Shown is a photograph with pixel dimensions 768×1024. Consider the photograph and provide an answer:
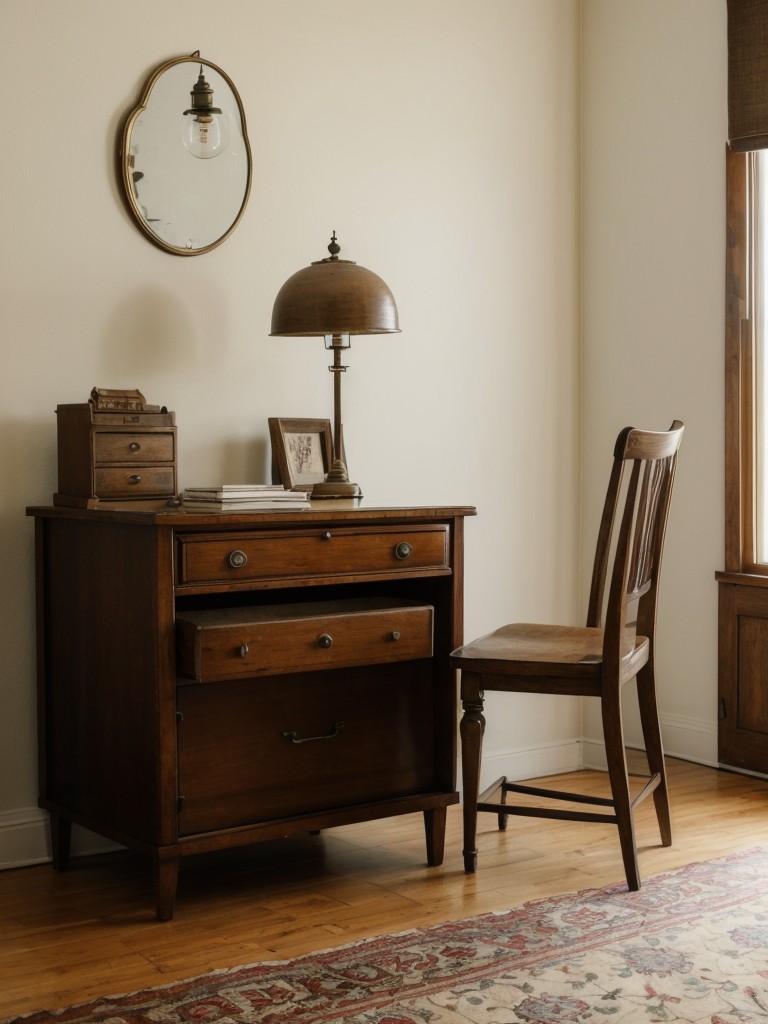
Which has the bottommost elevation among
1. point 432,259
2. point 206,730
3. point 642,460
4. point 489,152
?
point 206,730

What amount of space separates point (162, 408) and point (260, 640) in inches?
24.5

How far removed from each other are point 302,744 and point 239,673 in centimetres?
31

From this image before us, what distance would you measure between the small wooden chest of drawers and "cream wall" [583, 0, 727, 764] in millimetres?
1618

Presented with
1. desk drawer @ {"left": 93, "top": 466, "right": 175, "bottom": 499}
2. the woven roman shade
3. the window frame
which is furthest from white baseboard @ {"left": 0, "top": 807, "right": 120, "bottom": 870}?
the woven roman shade

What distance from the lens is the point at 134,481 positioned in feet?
8.66

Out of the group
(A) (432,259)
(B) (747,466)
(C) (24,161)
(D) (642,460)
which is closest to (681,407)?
(B) (747,466)

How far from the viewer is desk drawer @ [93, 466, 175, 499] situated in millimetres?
2588

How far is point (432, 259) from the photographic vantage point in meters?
3.47

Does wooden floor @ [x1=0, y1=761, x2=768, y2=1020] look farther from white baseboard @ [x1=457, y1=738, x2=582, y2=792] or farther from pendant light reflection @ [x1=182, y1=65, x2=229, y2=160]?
pendant light reflection @ [x1=182, y1=65, x2=229, y2=160]

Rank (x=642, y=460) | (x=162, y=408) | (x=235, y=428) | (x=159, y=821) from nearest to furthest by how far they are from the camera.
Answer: (x=159, y=821) → (x=642, y=460) → (x=162, y=408) → (x=235, y=428)

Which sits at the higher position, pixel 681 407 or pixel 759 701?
pixel 681 407

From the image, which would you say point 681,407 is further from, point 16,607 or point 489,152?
point 16,607

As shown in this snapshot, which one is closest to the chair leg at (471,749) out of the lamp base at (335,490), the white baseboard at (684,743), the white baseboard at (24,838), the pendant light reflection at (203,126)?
the lamp base at (335,490)

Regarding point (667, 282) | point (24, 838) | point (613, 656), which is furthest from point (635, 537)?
point (24, 838)
